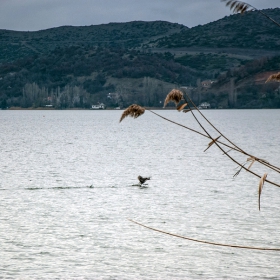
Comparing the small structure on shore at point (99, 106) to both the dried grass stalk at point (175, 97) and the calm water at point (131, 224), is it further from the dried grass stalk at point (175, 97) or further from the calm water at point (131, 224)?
the dried grass stalk at point (175, 97)

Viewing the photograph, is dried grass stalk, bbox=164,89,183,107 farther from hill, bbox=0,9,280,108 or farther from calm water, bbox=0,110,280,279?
hill, bbox=0,9,280,108

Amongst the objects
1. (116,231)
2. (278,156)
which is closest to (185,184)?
(116,231)

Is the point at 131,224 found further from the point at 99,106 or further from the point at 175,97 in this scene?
the point at 99,106

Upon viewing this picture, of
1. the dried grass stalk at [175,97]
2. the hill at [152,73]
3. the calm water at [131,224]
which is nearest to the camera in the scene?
the dried grass stalk at [175,97]

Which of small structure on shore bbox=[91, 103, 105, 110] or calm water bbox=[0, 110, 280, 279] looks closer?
calm water bbox=[0, 110, 280, 279]

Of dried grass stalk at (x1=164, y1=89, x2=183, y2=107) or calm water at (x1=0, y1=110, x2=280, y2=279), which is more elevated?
dried grass stalk at (x1=164, y1=89, x2=183, y2=107)

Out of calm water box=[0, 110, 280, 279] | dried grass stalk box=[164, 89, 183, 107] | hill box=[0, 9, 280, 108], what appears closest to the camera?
dried grass stalk box=[164, 89, 183, 107]

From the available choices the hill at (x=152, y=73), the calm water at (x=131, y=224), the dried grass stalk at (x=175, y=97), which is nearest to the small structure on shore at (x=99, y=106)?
the hill at (x=152, y=73)

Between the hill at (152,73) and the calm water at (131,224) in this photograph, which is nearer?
the calm water at (131,224)

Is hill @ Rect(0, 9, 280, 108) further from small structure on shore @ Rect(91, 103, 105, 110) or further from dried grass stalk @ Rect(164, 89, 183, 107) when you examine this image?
dried grass stalk @ Rect(164, 89, 183, 107)

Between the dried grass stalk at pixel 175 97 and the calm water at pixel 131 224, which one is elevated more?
the dried grass stalk at pixel 175 97

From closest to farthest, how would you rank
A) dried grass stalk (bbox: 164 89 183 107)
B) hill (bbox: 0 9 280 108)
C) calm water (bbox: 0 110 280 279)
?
dried grass stalk (bbox: 164 89 183 107) < calm water (bbox: 0 110 280 279) < hill (bbox: 0 9 280 108)

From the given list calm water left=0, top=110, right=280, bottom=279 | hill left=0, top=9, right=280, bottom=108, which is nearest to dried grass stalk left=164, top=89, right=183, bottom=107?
calm water left=0, top=110, right=280, bottom=279

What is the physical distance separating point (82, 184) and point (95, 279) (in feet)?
40.6
